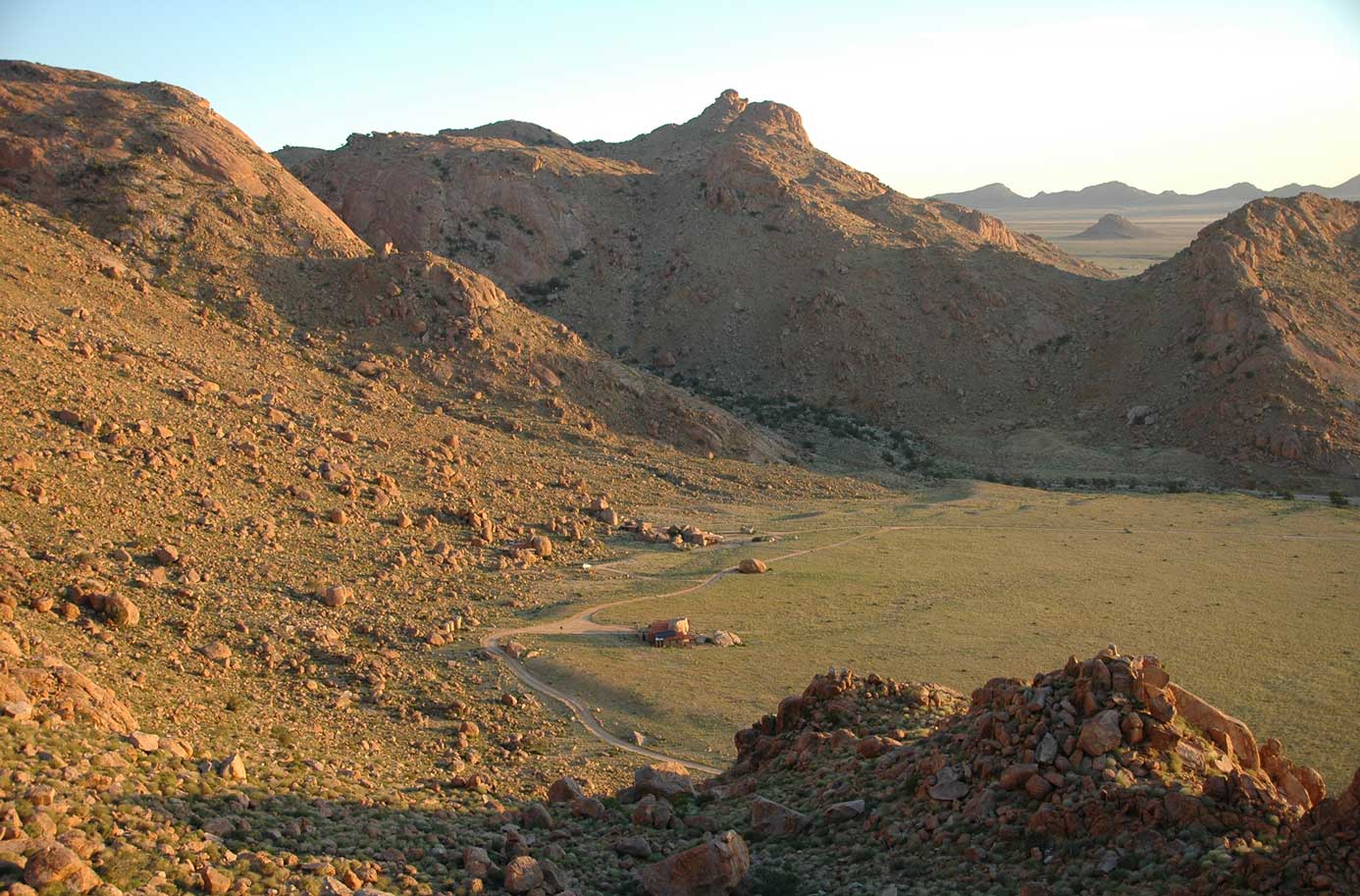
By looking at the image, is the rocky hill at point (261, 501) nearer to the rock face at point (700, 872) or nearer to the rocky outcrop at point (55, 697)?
the rocky outcrop at point (55, 697)

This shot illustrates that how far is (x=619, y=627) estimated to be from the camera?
19.4 metres

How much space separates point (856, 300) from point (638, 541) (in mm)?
24067

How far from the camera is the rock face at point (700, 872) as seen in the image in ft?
30.1

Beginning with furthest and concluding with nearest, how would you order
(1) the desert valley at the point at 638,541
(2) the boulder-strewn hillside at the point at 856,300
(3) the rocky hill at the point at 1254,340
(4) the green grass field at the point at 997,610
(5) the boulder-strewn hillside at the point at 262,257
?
(2) the boulder-strewn hillside at the point at 856,300
(3) the rocky hill at the point at 1254,340
(5) the boulder-strewn hillside at the point at 262,257
(4) the green grass field at the point at 997,610
(1) the desert valley at the point at 638,541

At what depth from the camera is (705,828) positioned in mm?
10719

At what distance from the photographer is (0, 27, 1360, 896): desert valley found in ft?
30.6

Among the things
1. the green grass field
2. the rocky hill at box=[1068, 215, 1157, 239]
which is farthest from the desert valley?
the rocky hill at box=[1068, 215, 1157, 239]

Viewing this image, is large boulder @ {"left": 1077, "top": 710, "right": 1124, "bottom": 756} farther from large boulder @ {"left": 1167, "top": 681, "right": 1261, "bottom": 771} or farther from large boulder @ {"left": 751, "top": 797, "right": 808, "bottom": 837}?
large boulder @ {"left": 751, "top": 797, "right": 808, "bottom": 837}

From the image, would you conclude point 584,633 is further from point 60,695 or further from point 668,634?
point 60,695

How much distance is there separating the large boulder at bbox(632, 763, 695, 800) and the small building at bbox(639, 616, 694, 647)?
6269 millimetres

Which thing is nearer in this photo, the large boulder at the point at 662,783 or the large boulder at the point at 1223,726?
the large boulder at the point at 1223,726

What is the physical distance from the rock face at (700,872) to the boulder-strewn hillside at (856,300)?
101 feet

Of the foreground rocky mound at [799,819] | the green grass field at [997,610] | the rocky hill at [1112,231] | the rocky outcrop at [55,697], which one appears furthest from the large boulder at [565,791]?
the rocky hill at [1112,231]

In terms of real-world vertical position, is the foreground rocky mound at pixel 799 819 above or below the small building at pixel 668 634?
above
